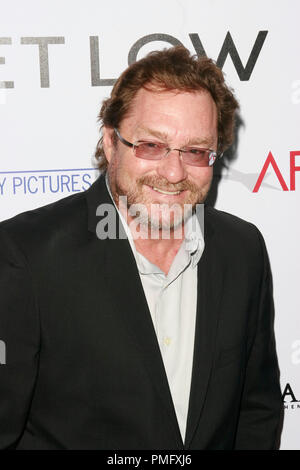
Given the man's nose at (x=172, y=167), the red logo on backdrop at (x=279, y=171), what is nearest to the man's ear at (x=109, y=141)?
the man's nose at (x=172, y=167)

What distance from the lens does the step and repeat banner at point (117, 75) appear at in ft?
7.32

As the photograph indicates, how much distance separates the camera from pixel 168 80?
176 centimetres

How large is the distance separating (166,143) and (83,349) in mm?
682

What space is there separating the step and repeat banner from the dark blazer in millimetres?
581

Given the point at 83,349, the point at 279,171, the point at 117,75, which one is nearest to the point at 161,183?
the point at 83,349

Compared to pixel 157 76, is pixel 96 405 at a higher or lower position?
lower

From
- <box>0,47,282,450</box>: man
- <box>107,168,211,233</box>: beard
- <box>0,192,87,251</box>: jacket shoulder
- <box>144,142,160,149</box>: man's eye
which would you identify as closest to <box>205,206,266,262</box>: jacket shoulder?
<box>0,47,282,450</box>: man

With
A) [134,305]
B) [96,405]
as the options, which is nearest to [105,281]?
[134,305]

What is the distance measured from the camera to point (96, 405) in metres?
1.66

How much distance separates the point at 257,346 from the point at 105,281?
0.67m

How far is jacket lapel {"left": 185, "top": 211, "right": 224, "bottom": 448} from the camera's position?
1722 millimetres

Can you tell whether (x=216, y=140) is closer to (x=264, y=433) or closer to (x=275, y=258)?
(x=275, y=258)

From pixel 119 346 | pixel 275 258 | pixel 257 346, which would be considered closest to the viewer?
pixel 119 346
